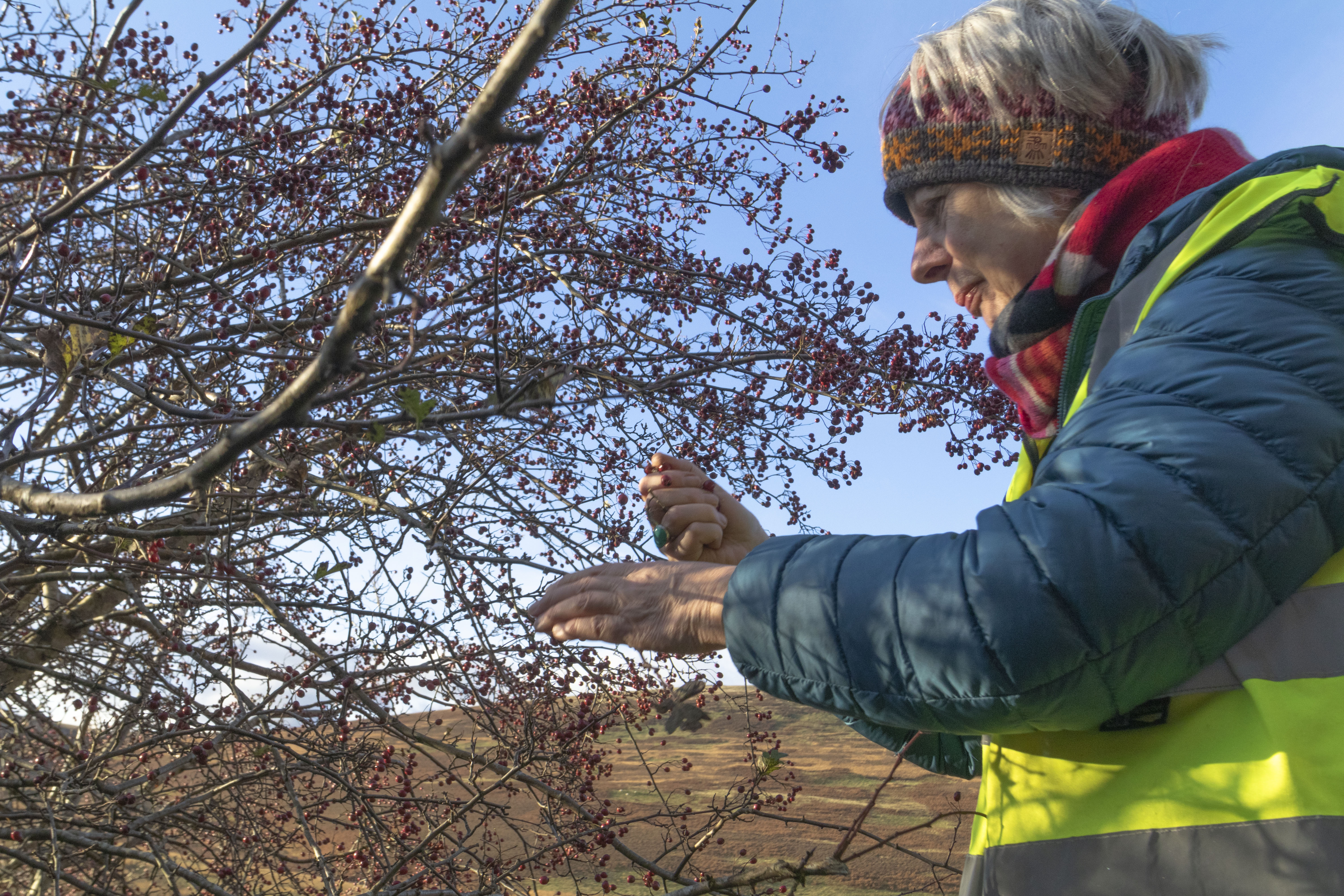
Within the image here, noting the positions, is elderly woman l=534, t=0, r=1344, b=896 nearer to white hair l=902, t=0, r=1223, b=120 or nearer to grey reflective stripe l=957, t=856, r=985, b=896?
grey reflective stripe l=957, t=856, r=985, b=896

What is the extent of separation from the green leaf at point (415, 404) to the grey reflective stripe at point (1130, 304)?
95 centimetres

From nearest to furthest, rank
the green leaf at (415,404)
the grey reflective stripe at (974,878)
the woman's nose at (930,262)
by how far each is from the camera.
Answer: the grey reflective stripe at (974,878) → the green leaf at (415,404) → the woman's nose at (930,262)

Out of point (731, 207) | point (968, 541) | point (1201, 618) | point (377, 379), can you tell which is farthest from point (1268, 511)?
point (731, 207)

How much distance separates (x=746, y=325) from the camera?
4.30 metres

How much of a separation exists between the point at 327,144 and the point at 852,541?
3758 mm

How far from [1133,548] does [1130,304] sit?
39 cm

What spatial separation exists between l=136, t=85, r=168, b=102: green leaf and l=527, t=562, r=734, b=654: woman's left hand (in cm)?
163

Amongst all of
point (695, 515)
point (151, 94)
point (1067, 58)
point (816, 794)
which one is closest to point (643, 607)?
point (695, 515)

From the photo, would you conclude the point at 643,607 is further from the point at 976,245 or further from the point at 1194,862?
the point at 976,245

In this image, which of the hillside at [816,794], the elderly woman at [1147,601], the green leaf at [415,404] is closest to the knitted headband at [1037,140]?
the elderly woman at [1147,601]

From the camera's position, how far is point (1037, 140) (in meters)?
1.44

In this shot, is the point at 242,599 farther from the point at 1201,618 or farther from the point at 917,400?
the point at 1201,618

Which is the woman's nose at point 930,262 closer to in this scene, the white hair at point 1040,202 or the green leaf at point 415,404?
the white hair at point 1040,202

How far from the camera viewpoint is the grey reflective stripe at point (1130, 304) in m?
1.03
